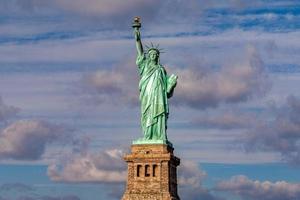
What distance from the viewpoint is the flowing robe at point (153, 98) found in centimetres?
→ 6688

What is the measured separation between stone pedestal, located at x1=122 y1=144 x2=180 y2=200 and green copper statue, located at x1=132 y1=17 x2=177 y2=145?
29.4 inches

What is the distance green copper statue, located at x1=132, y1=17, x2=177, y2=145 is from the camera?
219 feet

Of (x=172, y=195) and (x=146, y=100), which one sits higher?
(x=146, y=100)

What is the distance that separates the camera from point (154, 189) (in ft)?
215

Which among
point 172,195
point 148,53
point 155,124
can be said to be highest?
point 148,53

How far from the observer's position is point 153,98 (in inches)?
2650

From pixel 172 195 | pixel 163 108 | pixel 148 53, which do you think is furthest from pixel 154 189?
pixel 148 53

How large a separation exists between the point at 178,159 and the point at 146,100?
5.73 metres

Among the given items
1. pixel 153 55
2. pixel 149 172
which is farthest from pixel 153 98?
pixel 149 172

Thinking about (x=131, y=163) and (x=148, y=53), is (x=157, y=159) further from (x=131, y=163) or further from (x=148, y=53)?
(x=148, y=53)

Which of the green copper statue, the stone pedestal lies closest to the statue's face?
the green copper statue

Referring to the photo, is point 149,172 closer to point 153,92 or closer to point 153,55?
point 153,92

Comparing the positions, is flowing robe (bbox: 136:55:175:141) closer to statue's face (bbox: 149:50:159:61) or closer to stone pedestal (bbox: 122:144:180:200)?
statue's face (bbox: 149:50:159:61)

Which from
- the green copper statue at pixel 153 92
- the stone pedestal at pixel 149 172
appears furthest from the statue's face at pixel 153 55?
the stone pedestal at pixel 149 172
